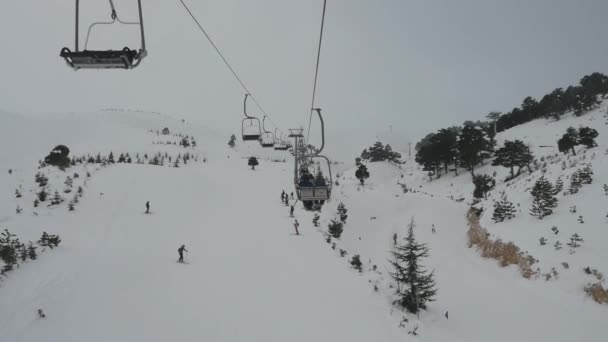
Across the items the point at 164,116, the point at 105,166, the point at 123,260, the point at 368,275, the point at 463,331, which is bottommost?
the point at 463,331

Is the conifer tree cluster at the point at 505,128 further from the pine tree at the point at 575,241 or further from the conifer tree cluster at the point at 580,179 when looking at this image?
the pine tree at the point at 575,241

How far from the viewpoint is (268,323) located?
38.9ft

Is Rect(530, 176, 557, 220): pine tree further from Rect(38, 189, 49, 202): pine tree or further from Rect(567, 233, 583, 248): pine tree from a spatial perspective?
Rect(38, 189, 49, 202): pine tree

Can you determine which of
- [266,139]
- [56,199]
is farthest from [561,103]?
[56,199]

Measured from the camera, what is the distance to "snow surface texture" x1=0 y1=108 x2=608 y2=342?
37.4 feet

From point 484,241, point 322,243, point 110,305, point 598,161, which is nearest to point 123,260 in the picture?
point 110,305

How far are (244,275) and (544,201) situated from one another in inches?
809

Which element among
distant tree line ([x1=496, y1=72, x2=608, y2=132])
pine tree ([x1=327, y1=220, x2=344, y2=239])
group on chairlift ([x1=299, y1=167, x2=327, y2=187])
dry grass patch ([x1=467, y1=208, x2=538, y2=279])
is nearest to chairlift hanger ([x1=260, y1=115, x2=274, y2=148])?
group on chairlift ([x1=299, y1=167, x2=327, y2=187])

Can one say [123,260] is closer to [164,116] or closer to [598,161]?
[598,161]

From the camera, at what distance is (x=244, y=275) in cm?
1578

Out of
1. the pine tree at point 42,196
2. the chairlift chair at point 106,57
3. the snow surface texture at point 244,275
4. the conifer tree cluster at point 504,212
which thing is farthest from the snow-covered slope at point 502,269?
the pine tree at point 42,196

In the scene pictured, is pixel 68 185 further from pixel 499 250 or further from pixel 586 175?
pixel 586 175

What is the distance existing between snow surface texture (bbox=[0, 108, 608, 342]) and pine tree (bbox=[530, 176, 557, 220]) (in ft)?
2.24

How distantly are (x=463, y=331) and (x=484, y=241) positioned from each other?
12.1 m
